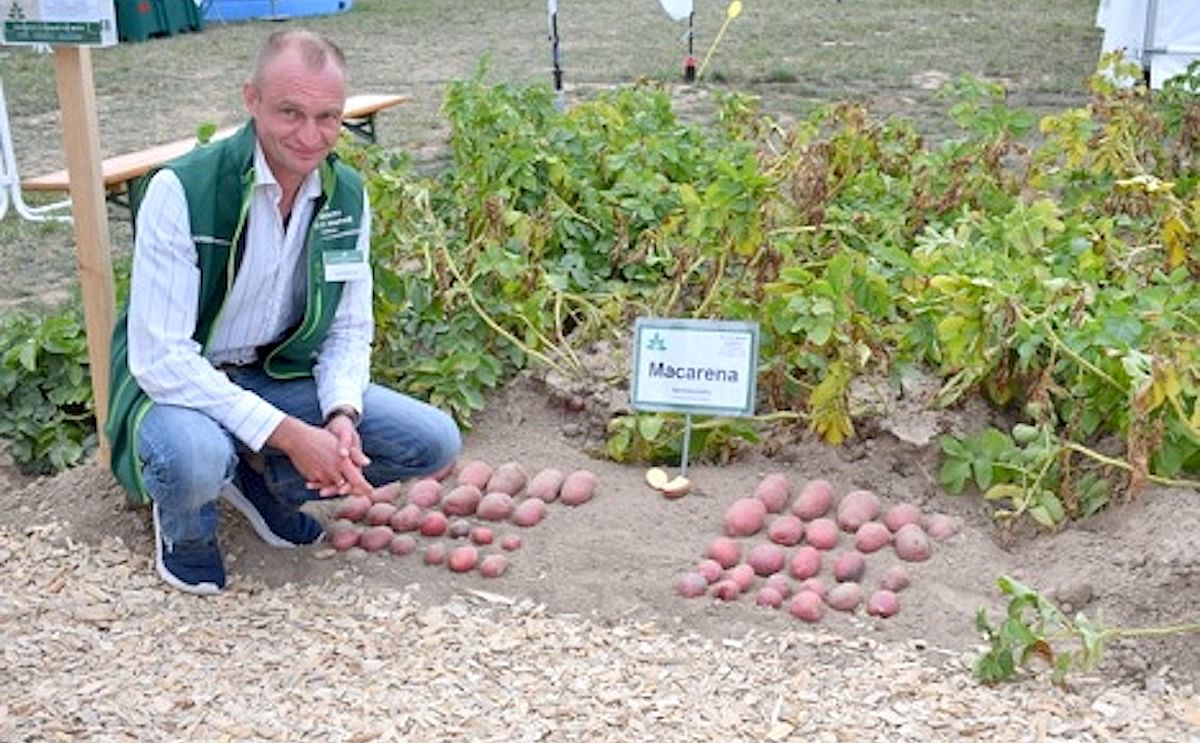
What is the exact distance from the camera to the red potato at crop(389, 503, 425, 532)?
312 centimetres

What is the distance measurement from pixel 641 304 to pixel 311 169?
1.21 meters

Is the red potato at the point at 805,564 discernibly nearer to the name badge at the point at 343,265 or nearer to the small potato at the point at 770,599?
the small potato at the point at 770,599

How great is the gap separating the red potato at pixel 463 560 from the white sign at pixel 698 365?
0.45 meters

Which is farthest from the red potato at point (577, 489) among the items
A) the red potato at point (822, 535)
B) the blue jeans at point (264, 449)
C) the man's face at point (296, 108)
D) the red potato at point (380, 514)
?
the man's face at point (296, 108)

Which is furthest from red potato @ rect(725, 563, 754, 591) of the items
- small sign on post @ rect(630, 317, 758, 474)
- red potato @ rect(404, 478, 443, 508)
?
red potato @ rect(404, 478, 443, 508)

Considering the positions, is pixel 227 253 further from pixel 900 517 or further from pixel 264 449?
pixel 900 517

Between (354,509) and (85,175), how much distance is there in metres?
0.81

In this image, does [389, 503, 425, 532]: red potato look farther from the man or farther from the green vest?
the green vest

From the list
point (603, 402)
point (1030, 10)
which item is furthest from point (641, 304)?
point (1030, 10)

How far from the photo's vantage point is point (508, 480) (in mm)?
3223

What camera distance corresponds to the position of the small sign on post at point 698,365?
3.15 metres

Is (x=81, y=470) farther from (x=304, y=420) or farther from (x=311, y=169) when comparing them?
(x=311, y=169)

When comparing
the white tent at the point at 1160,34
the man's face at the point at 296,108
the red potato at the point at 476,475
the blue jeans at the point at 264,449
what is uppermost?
the man's face at the point at 296,108

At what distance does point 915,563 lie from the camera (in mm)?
2955
